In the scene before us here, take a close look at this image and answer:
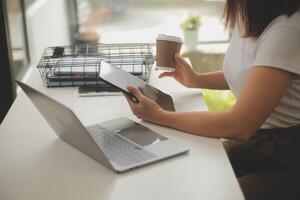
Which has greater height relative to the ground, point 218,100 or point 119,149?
point 119,149

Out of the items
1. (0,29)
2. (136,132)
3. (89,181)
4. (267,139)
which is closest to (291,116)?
(267,139)

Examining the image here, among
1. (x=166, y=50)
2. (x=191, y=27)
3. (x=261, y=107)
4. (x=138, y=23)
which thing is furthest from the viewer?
(x=138, y=23)

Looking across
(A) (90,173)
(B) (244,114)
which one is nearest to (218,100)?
(B) (244,114)

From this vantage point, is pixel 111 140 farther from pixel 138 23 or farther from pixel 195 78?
pixel 138 23

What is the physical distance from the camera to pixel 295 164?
50.3 inches

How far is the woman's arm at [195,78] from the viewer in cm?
166

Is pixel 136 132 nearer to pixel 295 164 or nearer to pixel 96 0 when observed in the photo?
pixel 295 164

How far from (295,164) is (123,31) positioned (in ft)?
7.91

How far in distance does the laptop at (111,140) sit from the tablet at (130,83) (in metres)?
0.12

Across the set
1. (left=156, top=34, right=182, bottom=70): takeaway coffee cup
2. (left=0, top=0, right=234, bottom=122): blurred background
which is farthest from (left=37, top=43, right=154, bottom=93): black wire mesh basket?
(left=0, top=0, right=234, bottom=122): blurred background

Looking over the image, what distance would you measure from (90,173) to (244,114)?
0.43 m

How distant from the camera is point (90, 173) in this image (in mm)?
1067

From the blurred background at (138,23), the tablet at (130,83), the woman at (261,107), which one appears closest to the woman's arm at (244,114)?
the woman at (261,107)

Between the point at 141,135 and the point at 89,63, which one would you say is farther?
the point at 89,63
